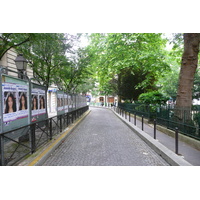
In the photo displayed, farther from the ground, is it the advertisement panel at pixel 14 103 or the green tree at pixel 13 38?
the green tree at pixel 13 38

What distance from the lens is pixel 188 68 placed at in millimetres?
8336

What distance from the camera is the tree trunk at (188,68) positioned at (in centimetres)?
810

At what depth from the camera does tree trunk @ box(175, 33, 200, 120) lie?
26.6 feet

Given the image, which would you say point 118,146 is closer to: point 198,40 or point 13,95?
point 13,95

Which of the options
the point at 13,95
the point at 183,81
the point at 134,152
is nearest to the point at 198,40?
the point at 183,81

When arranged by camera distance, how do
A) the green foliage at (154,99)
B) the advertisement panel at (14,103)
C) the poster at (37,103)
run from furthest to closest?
the green foliage at (154,99) < the poster at (37,103) < the advertisement panel at (14,103)

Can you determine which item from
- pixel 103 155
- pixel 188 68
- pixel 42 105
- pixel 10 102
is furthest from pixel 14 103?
pixel 188 68

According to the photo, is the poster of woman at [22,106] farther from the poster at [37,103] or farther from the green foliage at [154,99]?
the green foliage at [154,99]

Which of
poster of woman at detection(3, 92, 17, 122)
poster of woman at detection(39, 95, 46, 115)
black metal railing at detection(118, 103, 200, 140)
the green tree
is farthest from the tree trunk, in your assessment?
the green tree

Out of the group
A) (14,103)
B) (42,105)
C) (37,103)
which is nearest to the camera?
(14,103)

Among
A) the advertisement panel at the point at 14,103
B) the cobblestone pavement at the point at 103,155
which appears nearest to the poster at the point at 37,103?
the advertisement panel at the point at 14,103

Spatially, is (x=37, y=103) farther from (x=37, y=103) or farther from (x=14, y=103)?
(x=14, y=103)

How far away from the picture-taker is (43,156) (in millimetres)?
4754

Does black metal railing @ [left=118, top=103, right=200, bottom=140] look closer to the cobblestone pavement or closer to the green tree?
the cobblestone pavement
